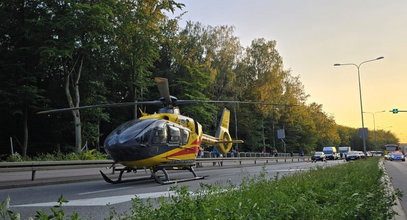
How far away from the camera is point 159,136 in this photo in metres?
13.9

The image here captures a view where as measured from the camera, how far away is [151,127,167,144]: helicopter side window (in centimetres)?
1363

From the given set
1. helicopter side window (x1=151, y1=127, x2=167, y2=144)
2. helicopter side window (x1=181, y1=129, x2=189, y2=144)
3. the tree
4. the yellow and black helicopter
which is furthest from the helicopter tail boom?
the tree

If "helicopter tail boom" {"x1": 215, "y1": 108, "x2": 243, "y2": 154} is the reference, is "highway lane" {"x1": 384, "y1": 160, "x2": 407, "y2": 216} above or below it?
below

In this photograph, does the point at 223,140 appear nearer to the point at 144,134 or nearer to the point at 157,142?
the point at 157,142

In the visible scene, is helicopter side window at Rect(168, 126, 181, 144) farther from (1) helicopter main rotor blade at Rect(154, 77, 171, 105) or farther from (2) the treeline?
(2) the treeline

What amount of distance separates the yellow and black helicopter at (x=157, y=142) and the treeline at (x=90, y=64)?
14.3m

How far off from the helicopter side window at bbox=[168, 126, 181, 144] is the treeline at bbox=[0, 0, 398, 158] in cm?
1515

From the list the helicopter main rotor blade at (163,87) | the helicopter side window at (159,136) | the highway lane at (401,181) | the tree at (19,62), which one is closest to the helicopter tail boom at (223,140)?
the helicopter main rotor blade at (163,87)

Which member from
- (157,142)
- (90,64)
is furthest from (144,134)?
(90,64)

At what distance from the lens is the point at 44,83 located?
3622cm

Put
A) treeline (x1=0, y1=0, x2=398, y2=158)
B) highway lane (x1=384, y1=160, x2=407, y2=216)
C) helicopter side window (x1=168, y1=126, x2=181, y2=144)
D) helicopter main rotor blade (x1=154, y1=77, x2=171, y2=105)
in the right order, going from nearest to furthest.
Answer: highway lane (x1=384, y1=160, x2=407, y2=216), helicopter side window (x1=168, y1=126, x2=181, y2=144), helicopter main rotor blade (x1=154, y1=77, x2=171, y2=105), treeline (x1=0, y1=0, x2=398, y2=158)

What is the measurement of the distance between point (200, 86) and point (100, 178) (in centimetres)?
2761

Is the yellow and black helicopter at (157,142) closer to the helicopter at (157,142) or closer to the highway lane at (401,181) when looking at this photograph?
the helicopter at (157,142)

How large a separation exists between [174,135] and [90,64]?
2367 centimetres
